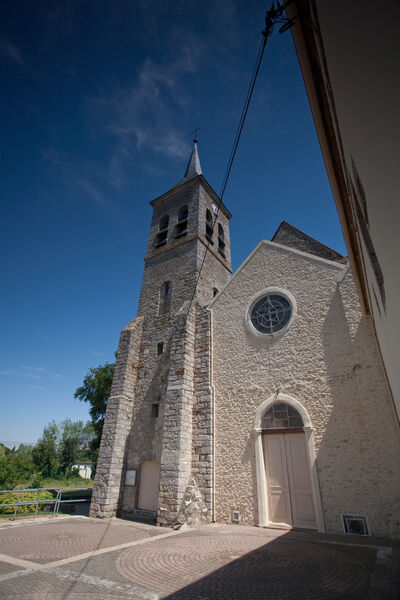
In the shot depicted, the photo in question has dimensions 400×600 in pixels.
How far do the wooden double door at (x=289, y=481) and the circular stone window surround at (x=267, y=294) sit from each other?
3.01 m

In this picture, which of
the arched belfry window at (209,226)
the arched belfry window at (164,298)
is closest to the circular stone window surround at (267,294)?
the arched belfry window at (164,298)

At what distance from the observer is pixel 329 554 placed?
5.75 m

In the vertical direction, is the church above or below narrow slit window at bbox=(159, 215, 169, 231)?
below

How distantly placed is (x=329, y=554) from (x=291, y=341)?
5258 mm

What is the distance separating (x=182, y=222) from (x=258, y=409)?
1024cm

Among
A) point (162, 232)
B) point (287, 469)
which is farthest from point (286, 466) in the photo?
point (162, 232)

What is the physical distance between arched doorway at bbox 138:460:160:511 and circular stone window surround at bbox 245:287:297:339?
18.7 feet

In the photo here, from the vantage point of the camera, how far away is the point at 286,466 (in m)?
8.65

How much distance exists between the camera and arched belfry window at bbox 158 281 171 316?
13758 mm

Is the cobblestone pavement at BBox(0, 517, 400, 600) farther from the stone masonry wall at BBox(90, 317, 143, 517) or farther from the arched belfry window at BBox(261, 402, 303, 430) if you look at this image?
the stone masonry wall at BBox(90, 317, 143, 517)

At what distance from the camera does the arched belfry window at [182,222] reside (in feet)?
50.9

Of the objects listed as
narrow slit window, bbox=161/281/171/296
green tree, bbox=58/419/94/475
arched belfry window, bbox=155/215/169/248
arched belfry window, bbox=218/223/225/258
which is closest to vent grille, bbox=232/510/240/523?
narrow slit window, bbox=161/281/171/296

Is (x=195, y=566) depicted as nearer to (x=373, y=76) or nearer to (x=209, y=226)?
(x=373, y=76)

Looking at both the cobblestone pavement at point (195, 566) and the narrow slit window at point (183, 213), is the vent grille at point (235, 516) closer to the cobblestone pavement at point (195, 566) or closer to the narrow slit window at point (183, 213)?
the cobblestone pavement at point (195, 566)
